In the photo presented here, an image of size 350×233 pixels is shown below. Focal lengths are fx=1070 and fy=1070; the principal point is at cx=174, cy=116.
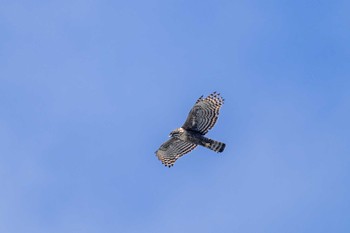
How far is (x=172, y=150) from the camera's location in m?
78.9

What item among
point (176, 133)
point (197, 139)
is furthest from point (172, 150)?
point (197, 139)

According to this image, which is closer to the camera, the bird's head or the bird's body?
the bird's body

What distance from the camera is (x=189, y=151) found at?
78500 millimetres

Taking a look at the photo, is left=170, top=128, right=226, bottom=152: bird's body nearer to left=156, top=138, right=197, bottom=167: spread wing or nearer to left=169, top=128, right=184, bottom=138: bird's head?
left=169, top=128, right=184, bottom=138: bird's head

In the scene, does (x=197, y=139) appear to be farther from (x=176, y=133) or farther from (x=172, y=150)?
(x=172, y=150)

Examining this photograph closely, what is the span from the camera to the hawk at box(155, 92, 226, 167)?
7544cm

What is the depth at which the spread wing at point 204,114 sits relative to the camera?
75.3 m

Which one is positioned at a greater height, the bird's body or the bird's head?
the bird's head

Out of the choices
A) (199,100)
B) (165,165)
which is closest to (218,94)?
(199,100)

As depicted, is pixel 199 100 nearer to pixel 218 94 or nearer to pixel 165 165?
pixel 218 94

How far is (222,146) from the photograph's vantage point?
76.2 m

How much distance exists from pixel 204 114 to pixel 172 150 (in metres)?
4.49

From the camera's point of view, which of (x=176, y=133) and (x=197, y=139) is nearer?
(x=197, y=139)

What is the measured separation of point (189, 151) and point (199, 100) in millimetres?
4770
